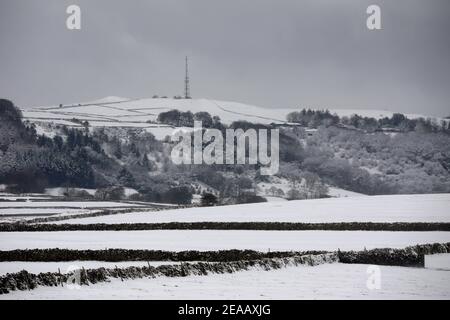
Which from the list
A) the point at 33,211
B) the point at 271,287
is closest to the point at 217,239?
the point at 271,287

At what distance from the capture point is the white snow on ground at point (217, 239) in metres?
49.2

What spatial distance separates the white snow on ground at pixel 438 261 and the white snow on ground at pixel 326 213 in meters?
27.4

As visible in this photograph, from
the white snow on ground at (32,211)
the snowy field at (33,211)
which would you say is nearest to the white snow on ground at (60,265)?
the snowy field at (33,211)

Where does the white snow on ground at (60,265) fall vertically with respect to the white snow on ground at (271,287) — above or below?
below

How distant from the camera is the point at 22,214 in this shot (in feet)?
345

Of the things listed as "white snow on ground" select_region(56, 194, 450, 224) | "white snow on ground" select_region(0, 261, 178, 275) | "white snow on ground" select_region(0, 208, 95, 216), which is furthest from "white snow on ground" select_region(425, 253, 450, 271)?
"white snow on ground" select_region(0, 208, 95, 216)

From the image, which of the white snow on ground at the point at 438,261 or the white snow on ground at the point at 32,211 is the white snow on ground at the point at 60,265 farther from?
the white snow on ground at the point at 32,211

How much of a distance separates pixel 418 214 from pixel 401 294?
52.2 m

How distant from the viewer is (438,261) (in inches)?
1570

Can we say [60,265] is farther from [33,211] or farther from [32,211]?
[33,211]

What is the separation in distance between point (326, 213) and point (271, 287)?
55.5m
